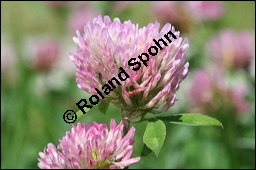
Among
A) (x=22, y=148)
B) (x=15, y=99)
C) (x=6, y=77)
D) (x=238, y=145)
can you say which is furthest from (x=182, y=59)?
(x=6, y=77)

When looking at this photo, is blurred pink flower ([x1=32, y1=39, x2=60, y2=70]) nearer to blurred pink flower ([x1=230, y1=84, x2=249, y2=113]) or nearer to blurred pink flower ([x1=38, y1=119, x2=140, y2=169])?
blurred pink flower ([x1=230, y1=84, x2=249, y2=113])

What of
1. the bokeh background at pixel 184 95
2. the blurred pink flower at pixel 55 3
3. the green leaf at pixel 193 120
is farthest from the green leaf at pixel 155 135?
the blurred pink flower at pixel 55 3

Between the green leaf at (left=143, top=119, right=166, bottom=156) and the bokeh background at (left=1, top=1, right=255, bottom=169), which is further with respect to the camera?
the bokeh background at (left=1, top=1, right=255, bottom=169)

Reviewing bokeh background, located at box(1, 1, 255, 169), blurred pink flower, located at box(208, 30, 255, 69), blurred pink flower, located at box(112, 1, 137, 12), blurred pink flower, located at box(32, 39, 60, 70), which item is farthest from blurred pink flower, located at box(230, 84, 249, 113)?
blurred pink flower, located at box(32, 39, 60, 70)

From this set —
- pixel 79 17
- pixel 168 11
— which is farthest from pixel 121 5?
pixel 79 17

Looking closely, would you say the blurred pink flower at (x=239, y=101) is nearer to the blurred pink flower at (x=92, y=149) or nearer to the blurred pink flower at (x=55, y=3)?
the blurred pink flower at (x=55, y=3)

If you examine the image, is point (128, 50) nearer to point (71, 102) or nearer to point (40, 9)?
point (71, 102)
